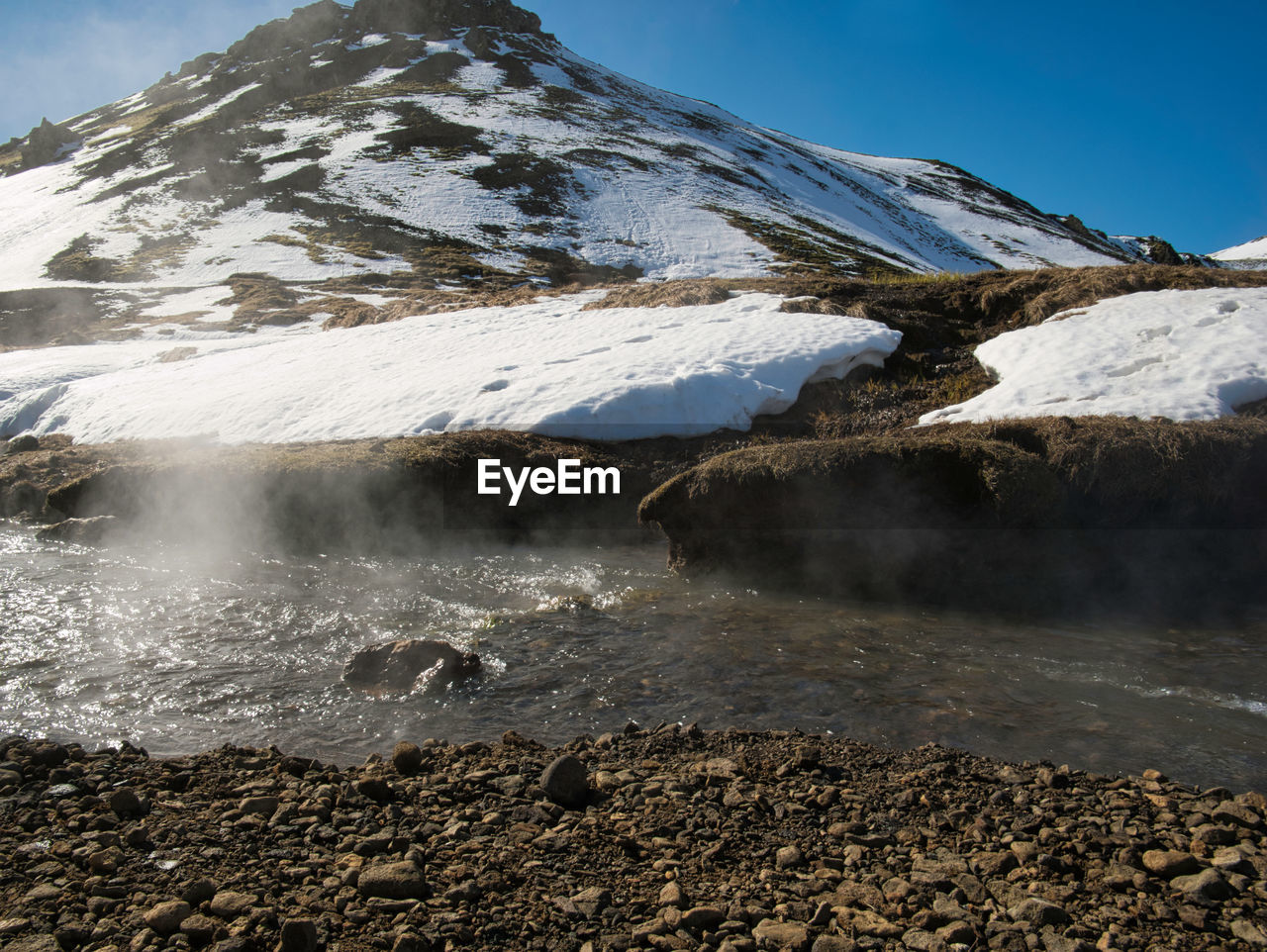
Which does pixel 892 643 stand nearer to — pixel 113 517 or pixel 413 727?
pixel 413 727

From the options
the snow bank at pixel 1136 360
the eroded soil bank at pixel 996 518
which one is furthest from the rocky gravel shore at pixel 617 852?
the snow bank at pixel 1136 360

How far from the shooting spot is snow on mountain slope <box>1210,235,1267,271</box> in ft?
430

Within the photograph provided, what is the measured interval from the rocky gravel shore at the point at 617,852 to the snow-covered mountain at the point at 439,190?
42.2 meters

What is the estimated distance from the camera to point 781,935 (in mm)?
3330

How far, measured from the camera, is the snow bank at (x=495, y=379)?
14789 mm

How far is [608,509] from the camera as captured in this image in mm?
13203

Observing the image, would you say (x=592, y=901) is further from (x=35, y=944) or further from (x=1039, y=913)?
(x=35, y=944)

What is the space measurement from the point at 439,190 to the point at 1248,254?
550ft

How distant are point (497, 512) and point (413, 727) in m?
7.28

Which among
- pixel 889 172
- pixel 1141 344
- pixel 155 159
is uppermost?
pixel 889 172

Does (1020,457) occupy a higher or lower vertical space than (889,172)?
lower

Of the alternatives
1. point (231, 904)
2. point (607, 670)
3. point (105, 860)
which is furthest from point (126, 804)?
point (607, 670)

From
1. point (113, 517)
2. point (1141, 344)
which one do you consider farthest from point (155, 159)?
point (1141, 344)

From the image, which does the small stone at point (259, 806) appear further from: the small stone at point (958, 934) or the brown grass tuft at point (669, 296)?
the brown grass tuft at point (669, 296)
